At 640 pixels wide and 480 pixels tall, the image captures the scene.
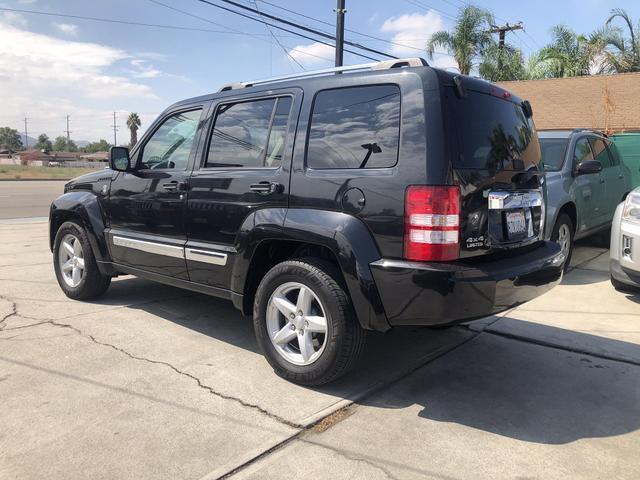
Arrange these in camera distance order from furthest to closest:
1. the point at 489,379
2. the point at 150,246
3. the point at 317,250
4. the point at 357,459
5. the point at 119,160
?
the point at 119,160 < the point at 150,246 < the point at 489,379 < the point at 317,250 < the point at 357,459

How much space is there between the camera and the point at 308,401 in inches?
132

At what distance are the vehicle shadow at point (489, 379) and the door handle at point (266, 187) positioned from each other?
1258mm

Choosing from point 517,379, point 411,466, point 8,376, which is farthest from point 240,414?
point 517,379

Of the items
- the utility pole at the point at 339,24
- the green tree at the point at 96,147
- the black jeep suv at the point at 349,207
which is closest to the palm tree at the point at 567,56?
the utility pole at the point at 339,24

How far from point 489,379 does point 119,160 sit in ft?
11.6

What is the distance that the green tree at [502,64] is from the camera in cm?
2335

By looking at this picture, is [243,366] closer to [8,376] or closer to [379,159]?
[8,376]

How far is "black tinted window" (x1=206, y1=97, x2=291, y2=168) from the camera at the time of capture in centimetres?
377

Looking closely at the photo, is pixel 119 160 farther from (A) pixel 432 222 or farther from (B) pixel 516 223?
(B) pixel 516 223

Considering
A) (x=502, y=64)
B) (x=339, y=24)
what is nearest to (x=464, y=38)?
(x=502, y=64)

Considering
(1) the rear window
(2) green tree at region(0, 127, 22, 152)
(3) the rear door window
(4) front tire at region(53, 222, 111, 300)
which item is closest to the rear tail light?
(1) the rear window

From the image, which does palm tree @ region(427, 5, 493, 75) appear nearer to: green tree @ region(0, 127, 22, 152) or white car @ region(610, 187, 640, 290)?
white car @ region(610, 187, 640, 290)

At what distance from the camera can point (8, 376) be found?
11.8 ft

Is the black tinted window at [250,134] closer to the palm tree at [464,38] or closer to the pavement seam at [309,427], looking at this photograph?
the pavement seam at [309,427]
